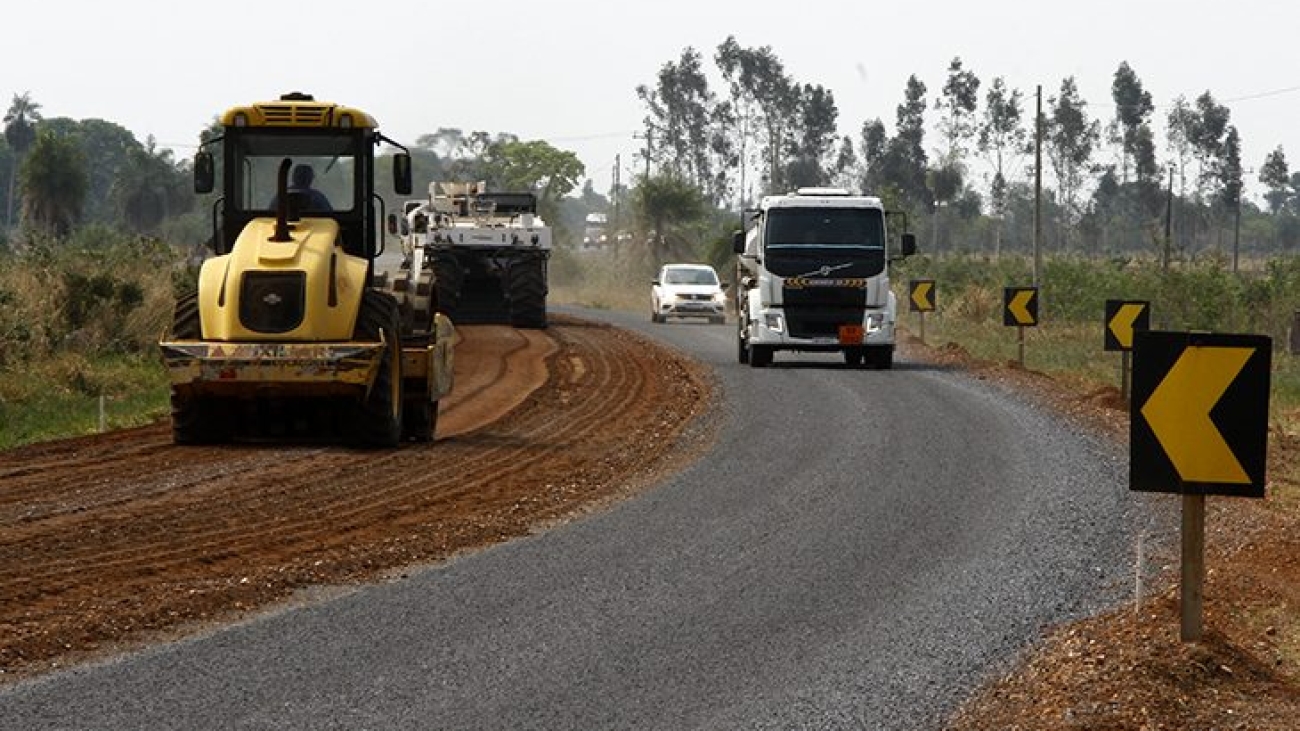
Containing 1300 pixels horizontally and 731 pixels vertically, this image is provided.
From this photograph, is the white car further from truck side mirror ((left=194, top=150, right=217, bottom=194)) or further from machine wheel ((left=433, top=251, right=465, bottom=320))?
truck side mirror ((left=194, top=150, right=217, bottom=194))

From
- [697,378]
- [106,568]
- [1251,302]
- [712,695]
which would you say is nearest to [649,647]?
[712,695]

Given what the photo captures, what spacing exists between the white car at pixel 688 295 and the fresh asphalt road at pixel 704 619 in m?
32.7

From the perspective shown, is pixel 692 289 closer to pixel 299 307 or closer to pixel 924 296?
pixel 924 296

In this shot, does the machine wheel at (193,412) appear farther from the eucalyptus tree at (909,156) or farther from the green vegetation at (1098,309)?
the eucalyptus tree at (909,156)

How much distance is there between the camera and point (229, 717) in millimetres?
9156

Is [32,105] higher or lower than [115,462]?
higher

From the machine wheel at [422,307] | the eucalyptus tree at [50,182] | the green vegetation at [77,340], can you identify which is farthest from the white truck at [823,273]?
the eucalyptus tree at [50,182]

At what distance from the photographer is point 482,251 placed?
42.7m

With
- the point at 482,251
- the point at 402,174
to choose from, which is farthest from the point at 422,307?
the point at 482,251

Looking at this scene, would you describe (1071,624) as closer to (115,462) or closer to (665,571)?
(665,571)

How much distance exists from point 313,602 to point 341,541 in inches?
94.6

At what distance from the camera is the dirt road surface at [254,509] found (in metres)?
11.9

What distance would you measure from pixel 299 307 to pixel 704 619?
8744 millimetres

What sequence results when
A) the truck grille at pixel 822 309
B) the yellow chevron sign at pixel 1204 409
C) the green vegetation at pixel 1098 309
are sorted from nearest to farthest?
the yellow chevron sign at pixel 1204 409 → the truck grille at pixel 822 309 → the green vegetation at pixel 1098 309
